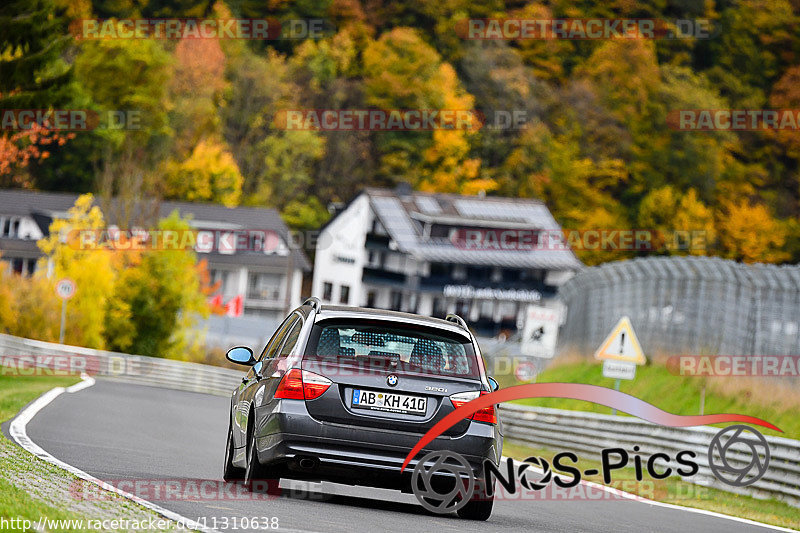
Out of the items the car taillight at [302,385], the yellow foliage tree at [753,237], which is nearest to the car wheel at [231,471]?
the car taillight at [302,385]

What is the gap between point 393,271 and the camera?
96.8m

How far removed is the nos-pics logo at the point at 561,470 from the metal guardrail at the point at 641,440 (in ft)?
0.33

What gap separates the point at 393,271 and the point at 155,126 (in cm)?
1924

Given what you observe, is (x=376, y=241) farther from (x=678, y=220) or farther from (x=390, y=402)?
(x=390, y=402)

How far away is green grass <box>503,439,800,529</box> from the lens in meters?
14.8

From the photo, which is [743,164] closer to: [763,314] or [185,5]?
[185,5]

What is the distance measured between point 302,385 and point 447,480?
126 centimetres

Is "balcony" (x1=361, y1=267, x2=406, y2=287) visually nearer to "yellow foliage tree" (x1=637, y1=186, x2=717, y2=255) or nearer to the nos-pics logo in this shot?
"yellow foliage tree" (x1=637, y1=186, x2=717, y2=255)

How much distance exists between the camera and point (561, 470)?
2086cm

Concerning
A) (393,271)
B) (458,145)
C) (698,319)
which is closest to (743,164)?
(458,145)

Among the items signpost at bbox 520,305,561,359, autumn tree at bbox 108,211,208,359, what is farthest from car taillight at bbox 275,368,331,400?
autumn tree at bbox 108,211,208,359

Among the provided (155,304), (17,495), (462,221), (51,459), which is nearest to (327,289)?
(462,221)

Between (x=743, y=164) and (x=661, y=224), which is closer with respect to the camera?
(x=661, y=224)

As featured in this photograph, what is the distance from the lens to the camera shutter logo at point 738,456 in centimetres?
1653
